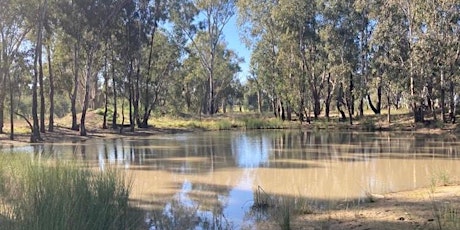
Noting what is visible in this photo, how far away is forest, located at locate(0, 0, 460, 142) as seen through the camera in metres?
30.9

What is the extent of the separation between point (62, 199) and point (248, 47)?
49246 mm

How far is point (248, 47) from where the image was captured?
53375 mm

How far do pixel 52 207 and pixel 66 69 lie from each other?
4043 cm

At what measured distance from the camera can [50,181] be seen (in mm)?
6145

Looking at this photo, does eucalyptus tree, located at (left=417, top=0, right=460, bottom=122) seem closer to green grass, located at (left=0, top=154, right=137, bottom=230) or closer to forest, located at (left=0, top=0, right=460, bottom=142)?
forest, located at (left=0, top=0, right=460, bottom=142)

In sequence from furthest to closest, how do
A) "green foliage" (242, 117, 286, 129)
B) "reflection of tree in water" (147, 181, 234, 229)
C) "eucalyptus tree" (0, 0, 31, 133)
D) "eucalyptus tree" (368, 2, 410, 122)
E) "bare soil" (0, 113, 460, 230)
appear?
"green foliage" (242, 117, 286, 129), "eucalyptus tree" (368, 2, 410, 122), "eucalyptus tree" (0, 0, 31, 133), "reflection of tree in water" (147, 181, 234, 229), "bare soil" (0, 113, 460, 230)

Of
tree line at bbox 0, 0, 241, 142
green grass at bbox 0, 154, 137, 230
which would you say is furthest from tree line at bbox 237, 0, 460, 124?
green grass at bbox 0, 154, 137, 230

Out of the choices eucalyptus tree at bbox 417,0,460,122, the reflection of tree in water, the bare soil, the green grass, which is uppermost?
eucalyptus tree at bbox 417,0,460,122

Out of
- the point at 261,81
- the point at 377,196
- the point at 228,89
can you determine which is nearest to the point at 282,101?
the point at 261,81

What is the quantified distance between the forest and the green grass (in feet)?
68.5

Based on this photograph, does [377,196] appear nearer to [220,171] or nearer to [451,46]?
[220,171]

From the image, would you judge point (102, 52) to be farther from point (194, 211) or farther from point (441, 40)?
point (194, 211)

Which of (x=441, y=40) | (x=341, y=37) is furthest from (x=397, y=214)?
(x=341, y=37)

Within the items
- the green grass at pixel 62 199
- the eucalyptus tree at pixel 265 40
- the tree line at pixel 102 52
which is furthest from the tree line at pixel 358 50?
the green grass at pixel 62 199
